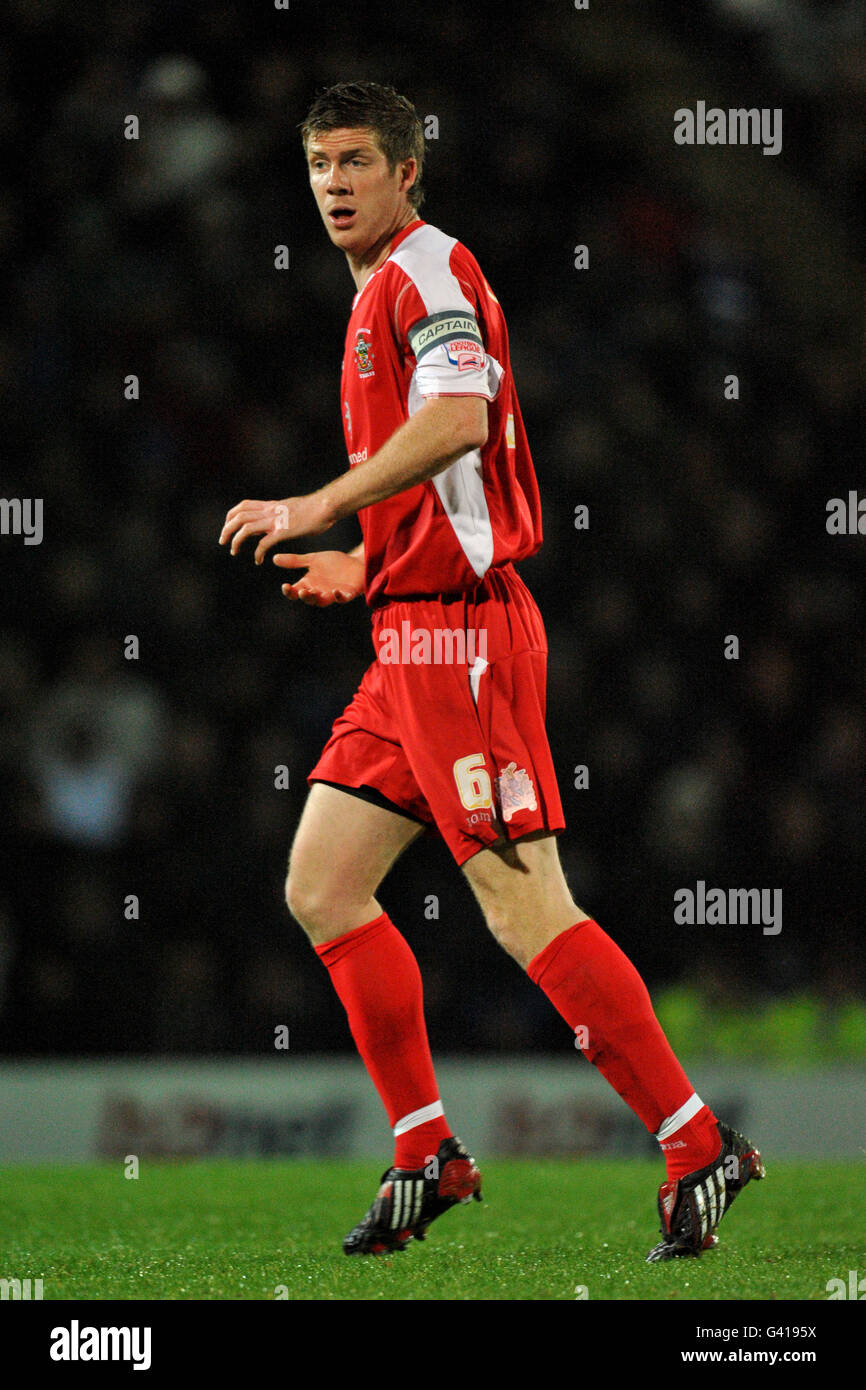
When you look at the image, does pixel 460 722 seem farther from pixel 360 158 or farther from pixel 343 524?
pixel 343 524

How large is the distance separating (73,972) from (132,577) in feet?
5.81

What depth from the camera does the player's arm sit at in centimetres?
308

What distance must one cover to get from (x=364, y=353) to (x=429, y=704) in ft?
2.37

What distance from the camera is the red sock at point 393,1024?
348cm

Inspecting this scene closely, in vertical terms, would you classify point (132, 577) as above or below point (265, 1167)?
above

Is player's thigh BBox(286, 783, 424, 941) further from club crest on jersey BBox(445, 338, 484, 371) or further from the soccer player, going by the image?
club crest on jersey BBox(445, 338, 484, 371)

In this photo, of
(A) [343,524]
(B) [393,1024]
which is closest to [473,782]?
(B) [393,1024]

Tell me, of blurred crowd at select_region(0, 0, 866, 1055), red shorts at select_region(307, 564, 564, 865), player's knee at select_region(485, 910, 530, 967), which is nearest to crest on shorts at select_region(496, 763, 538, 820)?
red shorts at select_region(307, 564, 564, 865)

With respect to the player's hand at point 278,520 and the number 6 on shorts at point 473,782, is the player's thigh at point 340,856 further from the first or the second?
the player's hand at point 278,520

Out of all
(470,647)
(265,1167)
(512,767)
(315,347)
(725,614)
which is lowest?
(265,1167)

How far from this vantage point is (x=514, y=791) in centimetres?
326

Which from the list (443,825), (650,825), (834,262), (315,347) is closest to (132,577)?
(315,347)

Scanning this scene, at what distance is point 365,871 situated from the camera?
3463 mm

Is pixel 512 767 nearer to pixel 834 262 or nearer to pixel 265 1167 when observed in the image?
pixel 265 1167
